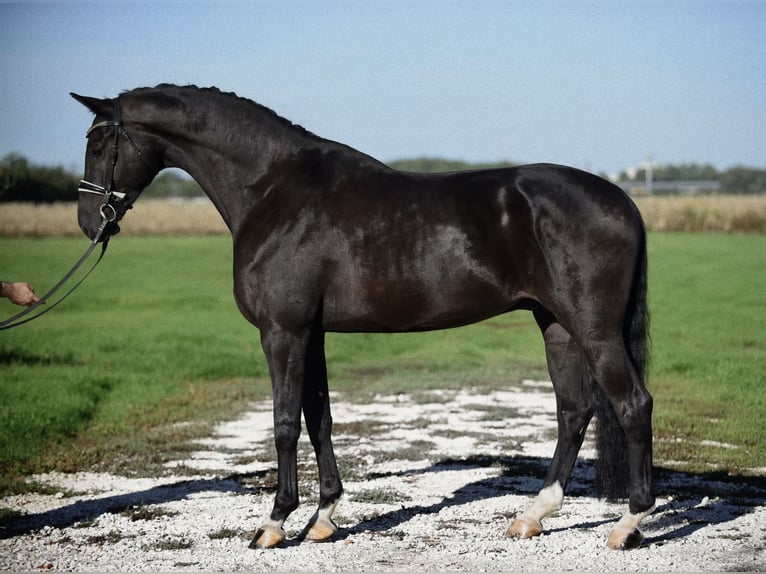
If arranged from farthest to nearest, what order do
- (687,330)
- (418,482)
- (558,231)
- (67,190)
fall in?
1. (67,190)
2. (687,330)
3. (418,482)
4. (558,231)

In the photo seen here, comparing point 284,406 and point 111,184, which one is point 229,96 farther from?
point 284,406

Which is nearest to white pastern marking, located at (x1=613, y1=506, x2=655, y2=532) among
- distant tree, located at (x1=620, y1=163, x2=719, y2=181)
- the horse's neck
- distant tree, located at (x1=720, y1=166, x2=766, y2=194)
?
the horse's neck

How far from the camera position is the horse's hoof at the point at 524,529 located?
479 centimetres

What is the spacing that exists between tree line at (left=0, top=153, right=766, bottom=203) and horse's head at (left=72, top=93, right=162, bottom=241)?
1.38 metres

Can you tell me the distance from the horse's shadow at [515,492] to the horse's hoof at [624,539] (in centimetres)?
18

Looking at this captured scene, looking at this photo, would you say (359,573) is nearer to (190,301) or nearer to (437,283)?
(437,283)

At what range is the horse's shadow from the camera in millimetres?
5027

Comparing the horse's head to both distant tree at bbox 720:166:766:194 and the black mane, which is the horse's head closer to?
the black mane

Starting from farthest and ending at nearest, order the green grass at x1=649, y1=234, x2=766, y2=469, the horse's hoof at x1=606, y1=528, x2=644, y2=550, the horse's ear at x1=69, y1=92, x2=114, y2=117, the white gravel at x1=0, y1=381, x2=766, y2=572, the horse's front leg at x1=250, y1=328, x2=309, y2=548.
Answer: the green grass at x1=649, y1=234, x2=766, y2=469, the horse's ear at x1=69, y1=92, x2=114, y2=117, the horse's front leg at x1=250, y1=328, x2=309, y2=548, the horse's hoof at x1=606, y1=528, x2=644, y2=550, the white gravel at x1=0, y1=381, x2=766, y2=572

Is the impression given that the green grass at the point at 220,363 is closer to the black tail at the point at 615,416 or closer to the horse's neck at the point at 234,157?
the black tail at the point at 615,416

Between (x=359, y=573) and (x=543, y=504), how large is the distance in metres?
1.27

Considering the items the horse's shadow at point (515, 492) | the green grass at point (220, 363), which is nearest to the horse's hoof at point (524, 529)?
the horse's shadow at point (515, 492)

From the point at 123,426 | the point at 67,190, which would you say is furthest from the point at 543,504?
the point at 67,190

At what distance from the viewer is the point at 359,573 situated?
4215 mm
